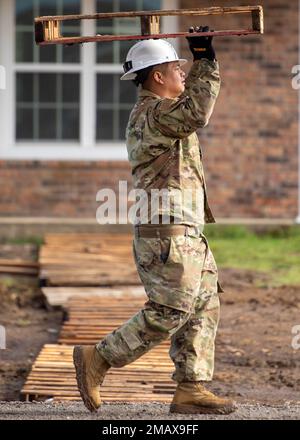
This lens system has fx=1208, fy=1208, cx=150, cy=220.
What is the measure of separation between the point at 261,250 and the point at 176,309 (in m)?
8.68

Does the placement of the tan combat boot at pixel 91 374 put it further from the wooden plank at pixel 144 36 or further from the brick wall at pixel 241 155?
the brick wall at pixel 241 155

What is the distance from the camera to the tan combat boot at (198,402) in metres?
6.39

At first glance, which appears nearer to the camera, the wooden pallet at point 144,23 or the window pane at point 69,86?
the wooden pallet at point 144,23

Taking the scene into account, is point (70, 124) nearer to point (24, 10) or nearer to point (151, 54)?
point (24, 10)

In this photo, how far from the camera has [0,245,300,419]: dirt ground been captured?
6.91 metres

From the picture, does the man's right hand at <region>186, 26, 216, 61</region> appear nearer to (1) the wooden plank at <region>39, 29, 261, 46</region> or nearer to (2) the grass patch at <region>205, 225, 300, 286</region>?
(1) the wooden plank at <region>39, 29, 261, 46</region>

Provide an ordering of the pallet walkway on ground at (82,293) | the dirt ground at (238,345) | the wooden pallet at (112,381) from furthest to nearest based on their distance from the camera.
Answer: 1. the pallet walkway on ground at (82,293)
2. the wooden pallet at (112,381)
3. the dirt ground at (238,345)

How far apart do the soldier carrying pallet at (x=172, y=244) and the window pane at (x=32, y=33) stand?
9.24m

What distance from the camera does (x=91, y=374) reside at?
252 inches

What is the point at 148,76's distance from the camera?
21.0ft

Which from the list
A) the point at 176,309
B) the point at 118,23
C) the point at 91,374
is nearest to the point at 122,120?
the point at 118,23

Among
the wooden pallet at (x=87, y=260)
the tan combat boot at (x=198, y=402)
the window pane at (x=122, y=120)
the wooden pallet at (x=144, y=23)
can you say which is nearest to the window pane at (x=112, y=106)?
the window pane at (x=122, y=120)

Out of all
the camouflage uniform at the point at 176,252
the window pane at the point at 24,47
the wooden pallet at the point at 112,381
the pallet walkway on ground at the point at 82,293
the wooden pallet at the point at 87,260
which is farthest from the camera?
the window pane at the point at 24,47
